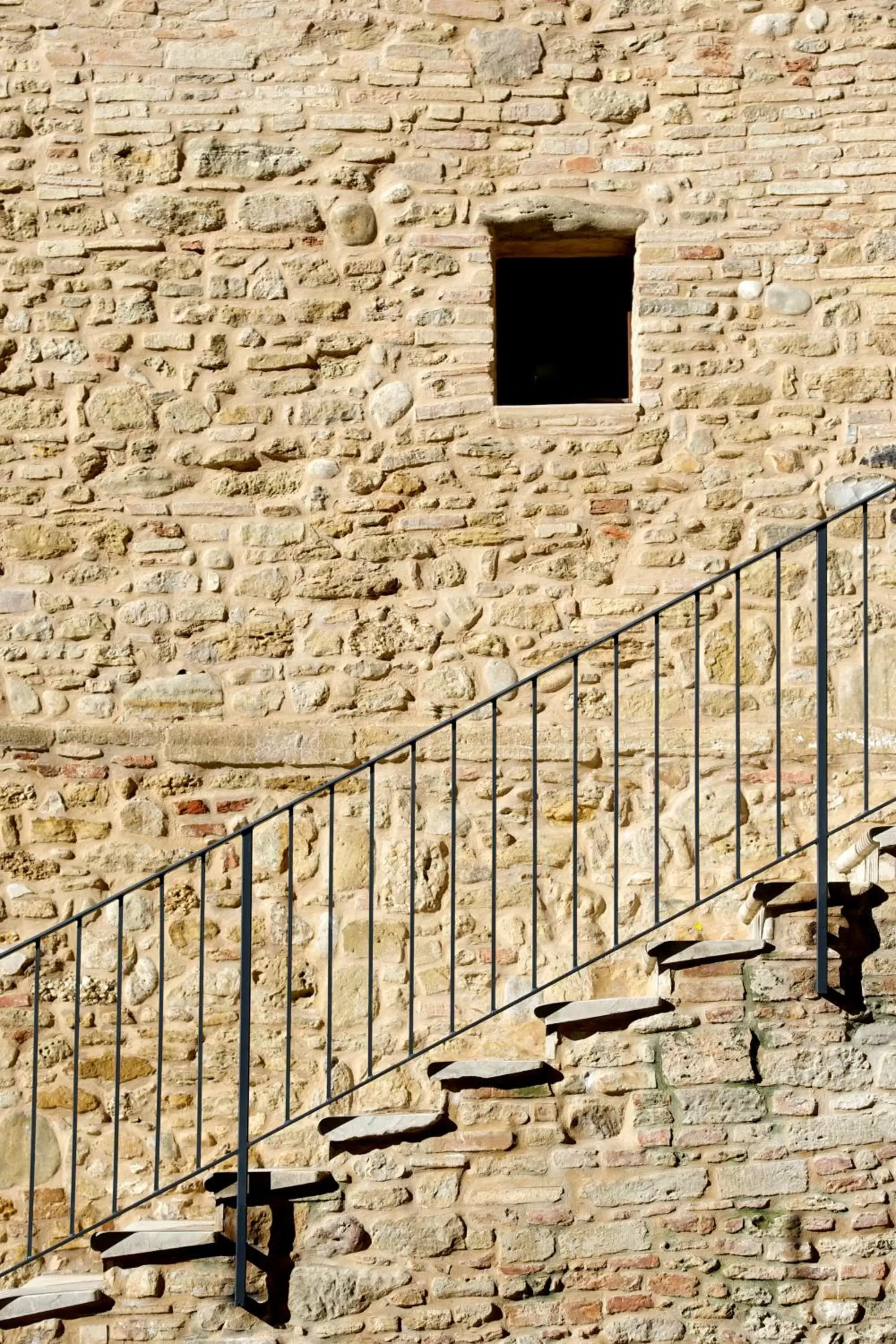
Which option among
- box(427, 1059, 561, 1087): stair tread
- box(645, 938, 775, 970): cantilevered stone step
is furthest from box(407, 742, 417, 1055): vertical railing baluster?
box(645, 938, 775, 970): cantilevered stone step

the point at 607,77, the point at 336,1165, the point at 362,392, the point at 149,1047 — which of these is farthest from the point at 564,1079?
the point at 607,77

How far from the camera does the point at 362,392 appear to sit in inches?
255

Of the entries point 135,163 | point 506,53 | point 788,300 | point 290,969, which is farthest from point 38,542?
point 788,300

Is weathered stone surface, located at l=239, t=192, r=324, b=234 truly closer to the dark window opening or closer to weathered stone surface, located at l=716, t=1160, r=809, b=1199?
the dark window opening

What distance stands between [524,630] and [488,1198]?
2388 millimetres

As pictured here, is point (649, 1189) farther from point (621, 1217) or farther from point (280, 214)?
point (280, 214)

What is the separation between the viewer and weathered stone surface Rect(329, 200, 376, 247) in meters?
6.54

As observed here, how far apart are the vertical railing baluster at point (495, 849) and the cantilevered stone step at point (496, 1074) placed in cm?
23

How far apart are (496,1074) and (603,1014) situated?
Answer: 1.12 feet

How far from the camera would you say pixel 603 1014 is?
15.3ft

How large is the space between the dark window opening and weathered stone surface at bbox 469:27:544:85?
0.70 meters

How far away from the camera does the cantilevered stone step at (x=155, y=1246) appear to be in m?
4.58

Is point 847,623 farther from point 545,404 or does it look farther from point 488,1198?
point 488,1198

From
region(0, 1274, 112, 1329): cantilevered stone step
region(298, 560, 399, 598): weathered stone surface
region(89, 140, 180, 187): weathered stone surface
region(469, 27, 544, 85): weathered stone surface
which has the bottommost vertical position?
region(0, 1274, 112, 1329): cantilevered stone step
